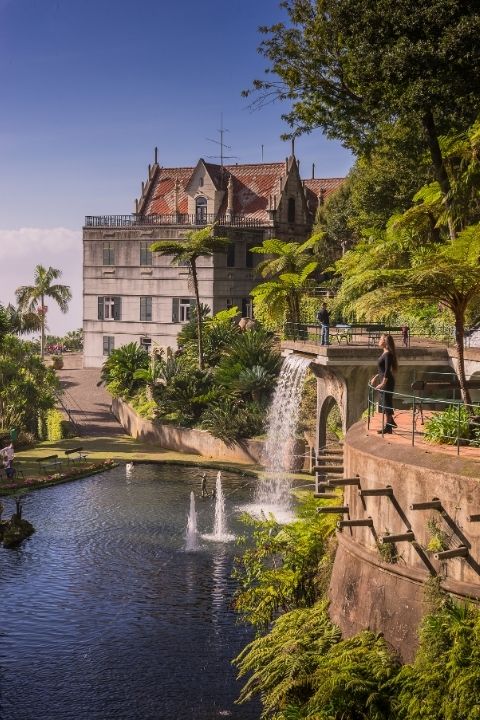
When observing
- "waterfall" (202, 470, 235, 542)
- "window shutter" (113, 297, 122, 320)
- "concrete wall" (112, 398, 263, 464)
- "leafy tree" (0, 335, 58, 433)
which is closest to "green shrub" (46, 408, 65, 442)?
"leafy tree" (0, 335, 58, 433)

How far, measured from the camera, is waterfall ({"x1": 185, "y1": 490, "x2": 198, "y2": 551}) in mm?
26828

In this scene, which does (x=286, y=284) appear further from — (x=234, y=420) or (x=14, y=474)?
(x=14, y=474)

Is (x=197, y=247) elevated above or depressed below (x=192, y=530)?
above

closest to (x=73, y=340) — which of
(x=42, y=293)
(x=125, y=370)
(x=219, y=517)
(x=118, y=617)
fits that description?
(x=42, y=293)

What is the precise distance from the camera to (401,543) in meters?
15.6

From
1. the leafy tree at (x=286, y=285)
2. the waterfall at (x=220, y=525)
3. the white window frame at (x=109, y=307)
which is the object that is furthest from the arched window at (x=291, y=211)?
the waterfall at (x=220, y=525)

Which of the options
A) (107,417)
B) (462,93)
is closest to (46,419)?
(107,417)

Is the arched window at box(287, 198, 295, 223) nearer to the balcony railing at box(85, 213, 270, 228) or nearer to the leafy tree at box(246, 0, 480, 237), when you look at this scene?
the balcony railing at box(85, 213, 270, 228)

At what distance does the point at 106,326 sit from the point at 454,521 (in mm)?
53641

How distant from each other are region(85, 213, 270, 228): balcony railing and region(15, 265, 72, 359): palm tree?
9587 millimetres

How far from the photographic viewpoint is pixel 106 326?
218 ft

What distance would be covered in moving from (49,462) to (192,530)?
1266 cm

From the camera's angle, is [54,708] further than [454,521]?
Yes

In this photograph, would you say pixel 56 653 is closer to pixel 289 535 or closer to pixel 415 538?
pixel 289 535
